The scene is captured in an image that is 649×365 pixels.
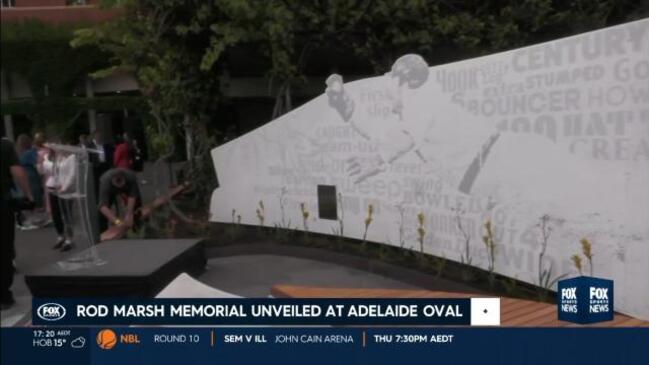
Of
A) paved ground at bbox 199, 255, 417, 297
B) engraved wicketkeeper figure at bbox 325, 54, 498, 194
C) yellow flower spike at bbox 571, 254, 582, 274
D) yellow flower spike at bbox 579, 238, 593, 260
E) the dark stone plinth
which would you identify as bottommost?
paved ground at bbox 199, 255, 417, 297

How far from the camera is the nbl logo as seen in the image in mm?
1946

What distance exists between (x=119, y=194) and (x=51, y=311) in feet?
12.0

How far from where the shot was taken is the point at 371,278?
13.9 feet

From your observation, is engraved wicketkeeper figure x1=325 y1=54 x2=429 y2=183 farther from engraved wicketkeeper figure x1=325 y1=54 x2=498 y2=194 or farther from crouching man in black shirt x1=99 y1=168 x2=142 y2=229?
crouching man in black shirt x1=99 y1=168 x2=142 y2=229

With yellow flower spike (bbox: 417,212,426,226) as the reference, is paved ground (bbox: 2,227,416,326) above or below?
below

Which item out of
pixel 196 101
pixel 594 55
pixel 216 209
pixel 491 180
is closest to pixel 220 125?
pixel 196 101

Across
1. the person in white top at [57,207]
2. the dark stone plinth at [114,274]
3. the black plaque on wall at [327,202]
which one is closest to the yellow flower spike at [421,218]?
the black plaque on wall at [327,202]

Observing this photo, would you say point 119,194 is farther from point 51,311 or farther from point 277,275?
point 51,311

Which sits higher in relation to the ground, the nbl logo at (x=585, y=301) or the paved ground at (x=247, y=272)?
the nbl logo at (x=585, y=301)
